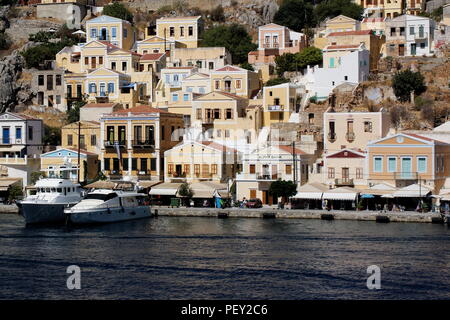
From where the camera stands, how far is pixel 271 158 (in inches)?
2344

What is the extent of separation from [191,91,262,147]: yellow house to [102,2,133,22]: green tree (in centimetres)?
2944

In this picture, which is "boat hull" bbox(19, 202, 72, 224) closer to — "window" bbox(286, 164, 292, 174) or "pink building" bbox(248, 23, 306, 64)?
"window" bbox(286, 164, 292, 174)

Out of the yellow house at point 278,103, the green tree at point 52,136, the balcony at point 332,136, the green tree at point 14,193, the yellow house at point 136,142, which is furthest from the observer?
the green tree at point 52,136

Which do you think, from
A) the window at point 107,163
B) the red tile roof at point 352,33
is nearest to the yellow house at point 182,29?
the red tile roof at point 352,33

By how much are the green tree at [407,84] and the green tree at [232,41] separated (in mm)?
18874

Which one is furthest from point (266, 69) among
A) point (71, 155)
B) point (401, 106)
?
point (71, 155)

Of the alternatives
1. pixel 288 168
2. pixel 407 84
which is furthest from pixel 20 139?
pixel 407 84

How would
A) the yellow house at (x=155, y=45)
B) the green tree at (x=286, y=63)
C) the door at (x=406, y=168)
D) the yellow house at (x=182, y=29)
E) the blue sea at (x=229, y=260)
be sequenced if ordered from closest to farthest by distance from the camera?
the blue sea at (x=229, y=260), the door at (x=406, y=168), the green tree at (x=286, y=63), the yellow house at (x=155, y=45), the yellow house at (x=182, y=29)

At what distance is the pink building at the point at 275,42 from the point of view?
80.1 m

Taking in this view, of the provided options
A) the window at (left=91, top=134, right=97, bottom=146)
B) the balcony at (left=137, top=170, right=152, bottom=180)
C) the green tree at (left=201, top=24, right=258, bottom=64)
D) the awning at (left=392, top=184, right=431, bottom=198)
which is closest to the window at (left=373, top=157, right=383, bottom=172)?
the awning at (left=392, top=184, right=431, bottom=198)

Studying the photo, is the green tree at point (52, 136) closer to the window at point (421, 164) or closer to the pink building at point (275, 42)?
the pink building at point (275, 42)

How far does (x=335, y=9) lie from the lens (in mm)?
89688

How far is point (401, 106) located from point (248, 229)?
2271 cm

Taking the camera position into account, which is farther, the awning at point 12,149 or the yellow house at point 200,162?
the awning at point 12,149
